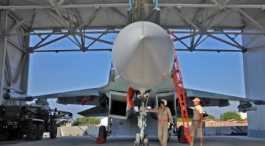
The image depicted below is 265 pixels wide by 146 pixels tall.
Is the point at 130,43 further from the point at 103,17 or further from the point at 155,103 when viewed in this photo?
the point at 103,17

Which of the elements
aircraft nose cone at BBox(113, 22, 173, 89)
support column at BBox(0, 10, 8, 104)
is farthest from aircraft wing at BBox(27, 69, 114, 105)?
aircraft nose cone at BBox(113, 22, 173, 89)

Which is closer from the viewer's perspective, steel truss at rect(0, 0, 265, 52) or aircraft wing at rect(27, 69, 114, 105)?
aircraft wing at rect(27, 69, 114, 105)

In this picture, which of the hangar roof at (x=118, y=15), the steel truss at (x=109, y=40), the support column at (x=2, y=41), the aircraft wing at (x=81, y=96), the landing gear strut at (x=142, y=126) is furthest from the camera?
the steel truss at (x=109, y=40)

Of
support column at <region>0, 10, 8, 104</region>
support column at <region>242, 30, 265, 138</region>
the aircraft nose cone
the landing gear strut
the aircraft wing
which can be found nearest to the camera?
the aircraft nose cone

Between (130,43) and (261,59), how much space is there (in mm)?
15366

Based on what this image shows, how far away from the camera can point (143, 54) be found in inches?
204

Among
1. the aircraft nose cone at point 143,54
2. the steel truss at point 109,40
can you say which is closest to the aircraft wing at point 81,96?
the steel truss at point 109,40

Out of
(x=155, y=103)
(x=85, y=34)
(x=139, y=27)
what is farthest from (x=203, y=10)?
(x=139, y=27)

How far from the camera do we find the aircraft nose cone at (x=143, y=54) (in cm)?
514

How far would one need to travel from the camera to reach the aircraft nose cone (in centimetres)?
514

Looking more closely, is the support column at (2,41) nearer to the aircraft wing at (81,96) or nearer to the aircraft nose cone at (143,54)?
the aircraft wing at (81,96)

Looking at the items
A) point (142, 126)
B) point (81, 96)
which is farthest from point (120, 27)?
point (142, 126)

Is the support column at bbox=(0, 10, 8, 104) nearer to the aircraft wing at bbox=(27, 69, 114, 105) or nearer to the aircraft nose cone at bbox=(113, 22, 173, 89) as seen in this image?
the aircraft wing at bbox=(27, 69, 114, 105)

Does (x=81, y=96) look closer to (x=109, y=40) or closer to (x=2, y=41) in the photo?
(x=2, y=41)
